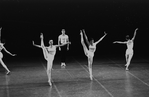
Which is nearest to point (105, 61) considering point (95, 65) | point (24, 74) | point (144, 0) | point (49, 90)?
point (95, 65)

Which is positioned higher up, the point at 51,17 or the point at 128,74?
the point at 51,17

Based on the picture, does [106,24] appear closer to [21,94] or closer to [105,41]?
[105,41]

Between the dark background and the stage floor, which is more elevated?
the dark background

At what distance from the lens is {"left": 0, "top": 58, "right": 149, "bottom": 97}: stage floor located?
11.8m

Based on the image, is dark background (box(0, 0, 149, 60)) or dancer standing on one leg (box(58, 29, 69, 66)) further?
dark background (box(0, 0, 149, 60))

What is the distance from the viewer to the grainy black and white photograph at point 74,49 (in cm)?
1252

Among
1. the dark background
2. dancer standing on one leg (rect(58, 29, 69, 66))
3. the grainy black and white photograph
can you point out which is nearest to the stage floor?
the grainy black and white photograph

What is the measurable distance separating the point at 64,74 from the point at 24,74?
164 cm

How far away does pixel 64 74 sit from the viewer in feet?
48.0

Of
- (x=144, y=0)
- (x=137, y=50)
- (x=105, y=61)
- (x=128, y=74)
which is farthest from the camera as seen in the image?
(x=144, y=0)

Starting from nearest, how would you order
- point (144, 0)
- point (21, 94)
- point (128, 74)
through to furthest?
point (21, 94) < point (128, 74) < point (144, 0)

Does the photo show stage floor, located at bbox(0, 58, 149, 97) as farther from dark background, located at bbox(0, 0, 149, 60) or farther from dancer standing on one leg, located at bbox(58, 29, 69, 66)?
dark background, located at bbox(0, 0, 149, 60)

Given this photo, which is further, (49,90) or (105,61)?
(105,61)

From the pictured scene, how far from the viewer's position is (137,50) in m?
20.9
